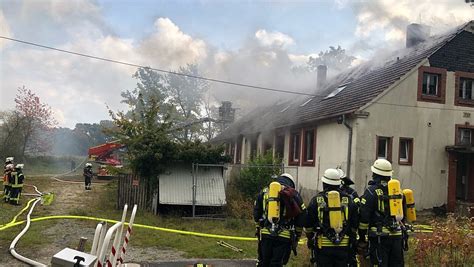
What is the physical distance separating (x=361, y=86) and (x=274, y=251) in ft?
44.0

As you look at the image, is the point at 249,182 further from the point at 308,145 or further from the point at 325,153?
the point at 308,145

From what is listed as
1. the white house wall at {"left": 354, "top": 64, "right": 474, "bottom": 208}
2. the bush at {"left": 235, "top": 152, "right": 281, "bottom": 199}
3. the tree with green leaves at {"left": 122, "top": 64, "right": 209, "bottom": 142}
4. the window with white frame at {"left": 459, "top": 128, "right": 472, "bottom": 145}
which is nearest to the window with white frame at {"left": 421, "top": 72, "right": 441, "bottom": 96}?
the white house wall at {"left": 354, "top": 64, "right": 474, "bottom": 208}

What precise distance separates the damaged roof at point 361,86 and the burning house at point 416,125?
0.22 feet

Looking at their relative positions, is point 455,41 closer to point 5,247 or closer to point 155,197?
point 155,197

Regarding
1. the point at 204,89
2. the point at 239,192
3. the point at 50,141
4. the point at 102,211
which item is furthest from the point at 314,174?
the point at 50,141

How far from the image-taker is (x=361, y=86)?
18.5m

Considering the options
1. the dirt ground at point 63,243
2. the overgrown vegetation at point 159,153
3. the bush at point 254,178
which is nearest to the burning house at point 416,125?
the bush at point 254,178

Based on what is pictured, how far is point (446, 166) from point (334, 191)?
12.7 meters

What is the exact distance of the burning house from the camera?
1633 centimetres

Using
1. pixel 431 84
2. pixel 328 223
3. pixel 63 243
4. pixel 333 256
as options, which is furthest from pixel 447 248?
pixel 431 84

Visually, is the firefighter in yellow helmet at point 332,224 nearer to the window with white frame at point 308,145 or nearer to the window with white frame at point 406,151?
the window with white frame at point 406,151

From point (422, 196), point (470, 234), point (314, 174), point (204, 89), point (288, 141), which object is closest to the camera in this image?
point (470, 234)

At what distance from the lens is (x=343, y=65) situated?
5356 cm

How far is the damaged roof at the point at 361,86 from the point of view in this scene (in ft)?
55.5
